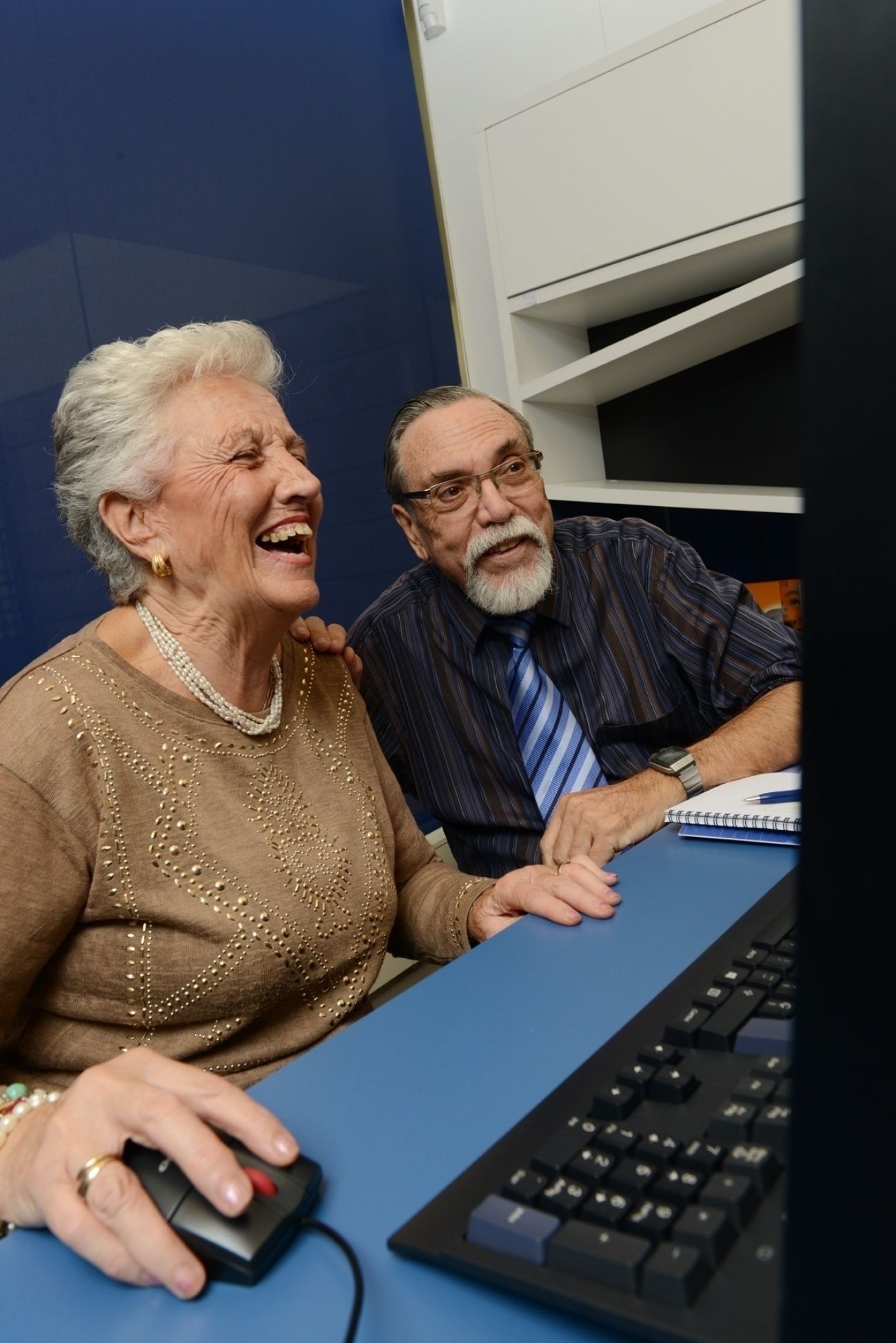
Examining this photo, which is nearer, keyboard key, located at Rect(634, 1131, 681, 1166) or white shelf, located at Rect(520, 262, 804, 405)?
keyboard key, located at Rect(634, 1131, 681, 1166)

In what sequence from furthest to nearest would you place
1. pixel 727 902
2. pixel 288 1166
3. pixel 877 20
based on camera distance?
pixel 727 902 < pixel 288 1166 < pixel 877 20

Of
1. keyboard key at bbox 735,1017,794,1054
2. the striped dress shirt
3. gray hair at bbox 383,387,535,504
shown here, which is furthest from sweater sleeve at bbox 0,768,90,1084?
gray hair at bbox 383,387,535,504

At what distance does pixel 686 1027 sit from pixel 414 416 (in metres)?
1.54

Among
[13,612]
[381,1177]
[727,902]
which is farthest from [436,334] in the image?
[381,1177]

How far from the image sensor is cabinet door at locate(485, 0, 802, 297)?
6.53 ft

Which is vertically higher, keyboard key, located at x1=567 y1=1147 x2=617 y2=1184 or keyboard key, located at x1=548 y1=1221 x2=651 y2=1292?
keyboard key, located at x1=567 y1=1147 x2=617 y2=1184

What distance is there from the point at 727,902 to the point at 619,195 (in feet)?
5.73

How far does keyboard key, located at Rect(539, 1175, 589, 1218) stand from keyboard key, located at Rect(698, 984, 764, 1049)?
0.40 ft

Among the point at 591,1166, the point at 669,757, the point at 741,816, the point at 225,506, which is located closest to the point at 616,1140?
the point at 591,1166

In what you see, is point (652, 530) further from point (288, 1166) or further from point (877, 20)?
point (877, 20)

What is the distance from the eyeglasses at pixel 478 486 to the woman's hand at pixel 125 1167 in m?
1.39

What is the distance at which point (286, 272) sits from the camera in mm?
2416

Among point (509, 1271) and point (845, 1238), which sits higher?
point (845, 1238)

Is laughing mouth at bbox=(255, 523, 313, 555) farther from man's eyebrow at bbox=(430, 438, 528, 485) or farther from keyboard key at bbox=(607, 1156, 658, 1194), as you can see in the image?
keyboard key at bbox=(607, 1156, 658, 1194)
